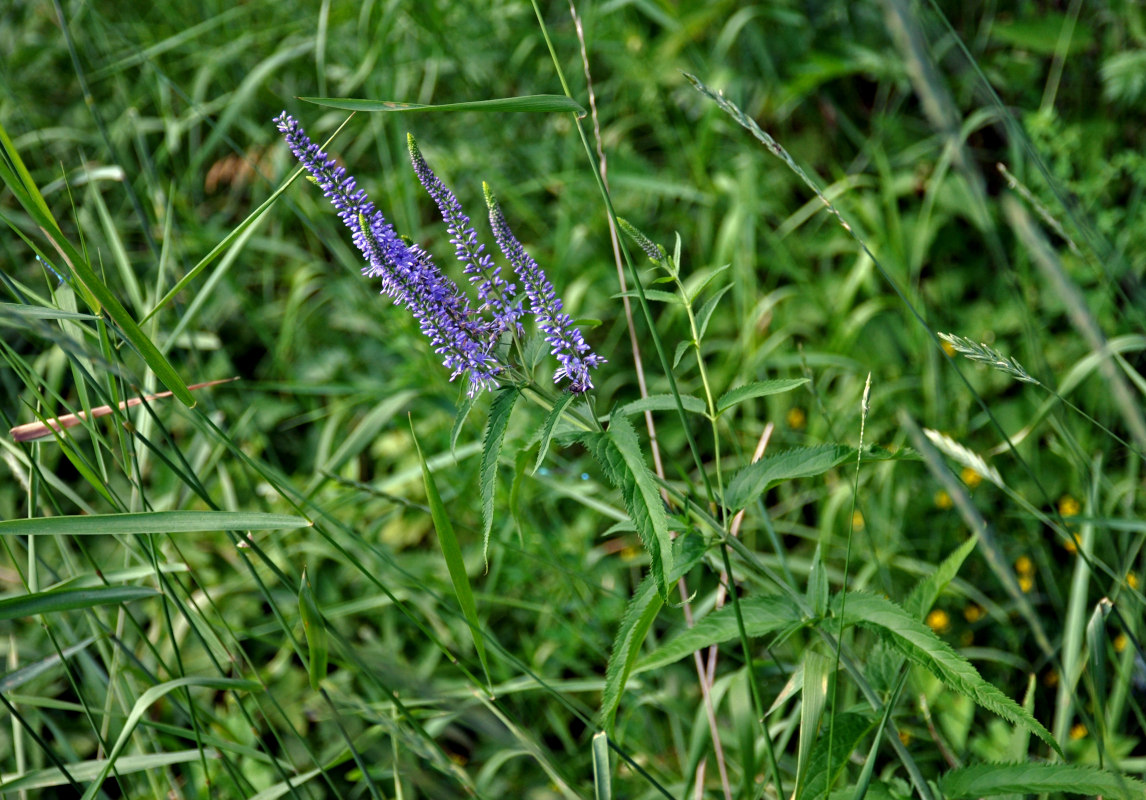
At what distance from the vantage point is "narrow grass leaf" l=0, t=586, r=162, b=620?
1129 millimetres

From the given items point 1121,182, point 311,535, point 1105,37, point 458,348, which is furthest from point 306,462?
point 1105,37

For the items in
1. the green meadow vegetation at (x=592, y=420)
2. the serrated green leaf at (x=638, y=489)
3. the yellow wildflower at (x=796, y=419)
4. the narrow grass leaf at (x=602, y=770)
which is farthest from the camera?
the yellow wildflower at (x=796, y=419)

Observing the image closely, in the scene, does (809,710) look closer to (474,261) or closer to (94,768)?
(474,261)

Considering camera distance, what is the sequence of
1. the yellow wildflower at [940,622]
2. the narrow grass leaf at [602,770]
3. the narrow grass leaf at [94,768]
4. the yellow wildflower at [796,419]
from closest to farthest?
the narrow grass leaf at [602,770] → the narrow grass leaf at [94,768] → the yellow wildflower at [940,622] → the yellow wildflower at [796,419]

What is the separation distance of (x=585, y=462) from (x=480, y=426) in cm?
42

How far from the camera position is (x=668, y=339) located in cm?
316

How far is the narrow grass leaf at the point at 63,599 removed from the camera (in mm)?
1129

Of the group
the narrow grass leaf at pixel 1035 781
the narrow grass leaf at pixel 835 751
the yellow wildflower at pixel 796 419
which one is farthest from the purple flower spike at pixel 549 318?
the yellow wildflower at pixel 796 419

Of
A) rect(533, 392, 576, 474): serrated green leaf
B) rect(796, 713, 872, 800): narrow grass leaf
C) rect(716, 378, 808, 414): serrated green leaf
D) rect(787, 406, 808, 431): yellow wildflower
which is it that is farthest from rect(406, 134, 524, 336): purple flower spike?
rect(787, 406, 808, 431): yellow wildflower

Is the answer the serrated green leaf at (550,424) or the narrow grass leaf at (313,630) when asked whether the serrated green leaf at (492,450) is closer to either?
the serrated green leaf at (550,424)

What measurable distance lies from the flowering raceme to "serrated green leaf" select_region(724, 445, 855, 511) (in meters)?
0.26

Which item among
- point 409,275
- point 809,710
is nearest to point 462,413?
point 409,275

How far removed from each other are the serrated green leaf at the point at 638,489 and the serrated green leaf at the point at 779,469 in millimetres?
185

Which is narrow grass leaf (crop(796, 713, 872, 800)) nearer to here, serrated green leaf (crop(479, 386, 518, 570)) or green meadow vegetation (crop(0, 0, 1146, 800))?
green meadow vegetation (crop(0, 0, 1146, 800))
